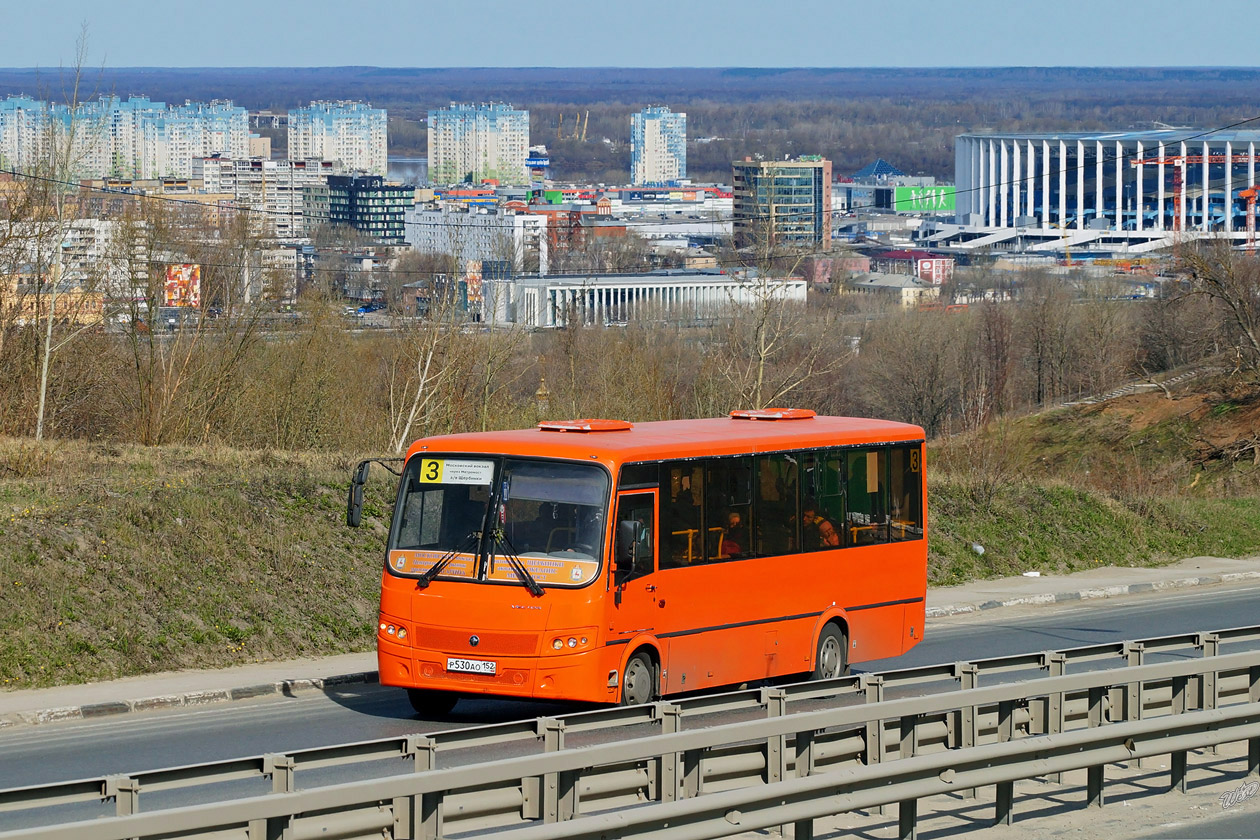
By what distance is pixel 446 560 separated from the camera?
13383 mm

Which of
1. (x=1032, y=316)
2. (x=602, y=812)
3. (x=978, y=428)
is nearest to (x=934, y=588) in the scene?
(x=978, y=428)

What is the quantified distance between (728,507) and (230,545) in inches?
277

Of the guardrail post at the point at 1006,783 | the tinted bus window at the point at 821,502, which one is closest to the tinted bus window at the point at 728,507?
the tinted bus window at the point at 821,502

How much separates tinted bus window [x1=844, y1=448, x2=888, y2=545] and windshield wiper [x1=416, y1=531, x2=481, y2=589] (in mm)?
4150

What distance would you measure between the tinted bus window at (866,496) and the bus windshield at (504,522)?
3572 mm

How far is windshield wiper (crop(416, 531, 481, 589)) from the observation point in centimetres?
1334

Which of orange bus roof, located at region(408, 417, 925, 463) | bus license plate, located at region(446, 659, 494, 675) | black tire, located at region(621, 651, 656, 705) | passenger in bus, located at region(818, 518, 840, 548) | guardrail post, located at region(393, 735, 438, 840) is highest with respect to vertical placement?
orange bus roof, located at region(408, 417, 925, 463)

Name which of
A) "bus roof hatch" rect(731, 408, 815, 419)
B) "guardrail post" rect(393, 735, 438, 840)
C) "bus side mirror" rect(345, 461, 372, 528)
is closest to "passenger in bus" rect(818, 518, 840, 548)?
"bus roof hatch" rect(731, 408, 815, 419)

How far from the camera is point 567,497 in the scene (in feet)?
43.4

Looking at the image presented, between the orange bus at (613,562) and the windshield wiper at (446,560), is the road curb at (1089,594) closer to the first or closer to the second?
the orange bus at (613,562)

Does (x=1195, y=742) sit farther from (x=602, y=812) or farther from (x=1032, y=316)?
(x=1032, y=316)

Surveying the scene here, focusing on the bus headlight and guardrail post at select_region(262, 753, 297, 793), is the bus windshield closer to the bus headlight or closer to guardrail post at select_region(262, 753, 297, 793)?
the bus headlight

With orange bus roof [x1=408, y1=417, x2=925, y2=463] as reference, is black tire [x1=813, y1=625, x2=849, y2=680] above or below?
below

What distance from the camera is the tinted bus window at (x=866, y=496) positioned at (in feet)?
52.0
